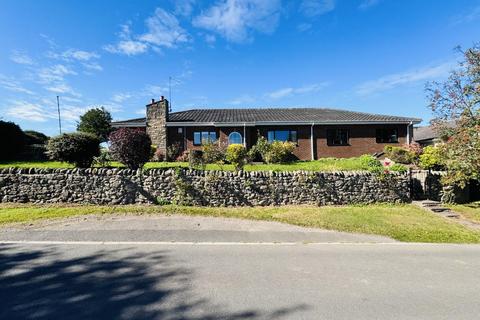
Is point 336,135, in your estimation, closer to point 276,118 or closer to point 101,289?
point 276,118

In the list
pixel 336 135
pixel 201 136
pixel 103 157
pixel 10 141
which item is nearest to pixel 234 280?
pixel 103 157

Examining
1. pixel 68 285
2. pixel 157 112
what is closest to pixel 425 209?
pixel 68 285

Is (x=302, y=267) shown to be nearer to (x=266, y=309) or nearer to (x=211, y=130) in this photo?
(x=266, y=309)

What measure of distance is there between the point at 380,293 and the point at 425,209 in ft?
26.6

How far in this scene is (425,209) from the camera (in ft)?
33.6

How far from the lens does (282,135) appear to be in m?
23.3

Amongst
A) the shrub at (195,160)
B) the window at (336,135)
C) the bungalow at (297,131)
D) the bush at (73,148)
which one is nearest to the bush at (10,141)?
the bungalow at (297,131)

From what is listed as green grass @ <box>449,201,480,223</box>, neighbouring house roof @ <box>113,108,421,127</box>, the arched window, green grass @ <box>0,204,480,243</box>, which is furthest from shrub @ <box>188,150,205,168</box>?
green grass @ <box>449,201,480,223</box>

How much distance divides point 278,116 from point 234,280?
2175 cm

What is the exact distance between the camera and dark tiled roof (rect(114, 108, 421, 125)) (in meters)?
22.9

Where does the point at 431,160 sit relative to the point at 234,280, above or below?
above

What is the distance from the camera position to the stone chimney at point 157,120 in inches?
889

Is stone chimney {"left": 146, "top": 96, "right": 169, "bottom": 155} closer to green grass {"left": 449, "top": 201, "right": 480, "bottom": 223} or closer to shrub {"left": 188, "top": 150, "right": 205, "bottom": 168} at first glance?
shrub {"left": 188, "top": 150, "right": 205, "bottom": 168}

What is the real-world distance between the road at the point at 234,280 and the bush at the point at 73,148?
6.07 meters
